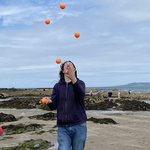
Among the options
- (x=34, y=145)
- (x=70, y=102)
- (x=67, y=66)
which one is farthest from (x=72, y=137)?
(x=34, y=145)

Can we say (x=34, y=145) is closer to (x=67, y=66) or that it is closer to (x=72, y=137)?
(x=72, y=137)

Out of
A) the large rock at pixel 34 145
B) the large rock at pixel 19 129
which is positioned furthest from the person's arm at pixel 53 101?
the large rock at pixel 19 129

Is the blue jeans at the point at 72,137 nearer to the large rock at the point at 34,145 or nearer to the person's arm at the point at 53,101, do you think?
the person's arm at the point at 53,101

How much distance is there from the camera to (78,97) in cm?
687

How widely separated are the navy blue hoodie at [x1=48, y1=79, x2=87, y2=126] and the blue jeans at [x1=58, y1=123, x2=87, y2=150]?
0.28 ft

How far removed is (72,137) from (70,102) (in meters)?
0.60

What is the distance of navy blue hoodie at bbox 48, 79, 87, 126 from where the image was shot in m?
6.79

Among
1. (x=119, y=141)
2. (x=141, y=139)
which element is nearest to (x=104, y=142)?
(x=119, y=141)

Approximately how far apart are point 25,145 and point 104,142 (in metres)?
2.60

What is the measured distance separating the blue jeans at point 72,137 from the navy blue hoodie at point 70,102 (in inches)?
3.3

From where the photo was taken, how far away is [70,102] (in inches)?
269

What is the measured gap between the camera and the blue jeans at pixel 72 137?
6756mm

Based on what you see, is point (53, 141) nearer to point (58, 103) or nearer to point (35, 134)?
point (35, 134)

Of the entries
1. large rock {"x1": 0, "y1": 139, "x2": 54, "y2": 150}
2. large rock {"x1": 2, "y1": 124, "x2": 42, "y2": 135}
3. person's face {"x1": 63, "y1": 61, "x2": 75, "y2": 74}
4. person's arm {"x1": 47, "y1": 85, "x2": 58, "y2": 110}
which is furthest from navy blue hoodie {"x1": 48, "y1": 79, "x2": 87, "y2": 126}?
large rock {"x1": 2, "y1": 124, "x2": 42, "y2": 135}
